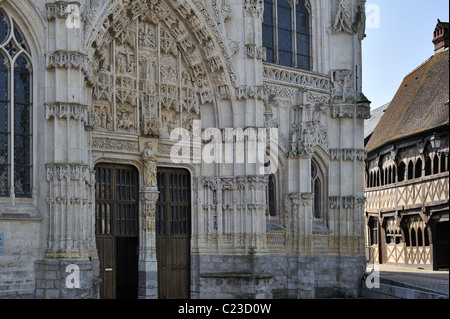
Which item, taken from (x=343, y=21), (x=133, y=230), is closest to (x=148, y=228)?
(x=133, y=230)

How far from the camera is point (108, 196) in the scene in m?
20.5

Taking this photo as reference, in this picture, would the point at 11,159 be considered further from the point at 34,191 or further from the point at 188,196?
the point at 188,196

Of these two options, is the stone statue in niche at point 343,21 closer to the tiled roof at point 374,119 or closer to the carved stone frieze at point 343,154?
the carved stone frieze at point 343,154

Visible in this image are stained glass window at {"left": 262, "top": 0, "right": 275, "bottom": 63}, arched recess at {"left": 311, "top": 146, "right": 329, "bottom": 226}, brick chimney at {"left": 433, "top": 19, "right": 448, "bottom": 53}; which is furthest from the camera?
brick chimney at {"left": 433, "top": 19, "right": 448, "bottom": 53}

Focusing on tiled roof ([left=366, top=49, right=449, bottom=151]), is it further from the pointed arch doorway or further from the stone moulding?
the pointed arch doorway

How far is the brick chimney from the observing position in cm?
3622

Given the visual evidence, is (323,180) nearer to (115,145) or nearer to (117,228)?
(117,228)

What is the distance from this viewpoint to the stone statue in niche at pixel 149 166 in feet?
68.5

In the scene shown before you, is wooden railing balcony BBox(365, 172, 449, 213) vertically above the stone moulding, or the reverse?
wooden railing balcony BBox(365, 172, 449, 213)

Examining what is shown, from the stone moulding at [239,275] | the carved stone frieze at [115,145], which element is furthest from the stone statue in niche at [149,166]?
the stone moulding at [239,275]

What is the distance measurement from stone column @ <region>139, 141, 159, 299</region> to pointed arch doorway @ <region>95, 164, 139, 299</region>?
246 millimetres

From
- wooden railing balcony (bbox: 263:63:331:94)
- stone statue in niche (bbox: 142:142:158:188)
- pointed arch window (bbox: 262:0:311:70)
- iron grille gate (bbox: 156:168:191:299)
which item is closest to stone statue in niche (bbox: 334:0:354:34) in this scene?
pointed arch window (bbox: 262:0:311:70)

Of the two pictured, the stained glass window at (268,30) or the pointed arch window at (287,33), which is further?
the pointed arch window at (287,33)

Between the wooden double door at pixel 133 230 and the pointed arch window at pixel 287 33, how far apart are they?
16.5ft
